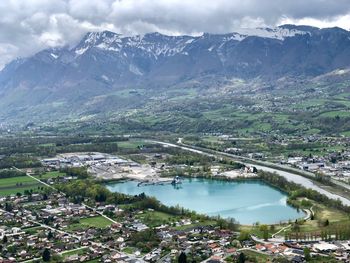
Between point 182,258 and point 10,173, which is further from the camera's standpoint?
point 10,173

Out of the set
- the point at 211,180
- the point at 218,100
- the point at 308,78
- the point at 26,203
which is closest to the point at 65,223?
the point at 26,203

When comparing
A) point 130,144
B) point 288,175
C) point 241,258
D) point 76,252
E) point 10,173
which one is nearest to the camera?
point 241,258

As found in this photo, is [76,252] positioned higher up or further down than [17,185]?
further down

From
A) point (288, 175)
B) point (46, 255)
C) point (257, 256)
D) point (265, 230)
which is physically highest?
point (288, 175)

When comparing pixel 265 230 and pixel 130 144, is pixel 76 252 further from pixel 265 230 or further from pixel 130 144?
pixel 130 144

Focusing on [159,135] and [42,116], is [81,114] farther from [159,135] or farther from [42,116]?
[159,135]

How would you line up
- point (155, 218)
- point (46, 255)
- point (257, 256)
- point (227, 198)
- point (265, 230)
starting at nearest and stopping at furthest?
point (257, 256)
point (46, 255)
point (265, 230)
point (155, 218)
point (227, 198)

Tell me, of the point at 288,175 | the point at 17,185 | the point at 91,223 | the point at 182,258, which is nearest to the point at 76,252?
the point at 182,258

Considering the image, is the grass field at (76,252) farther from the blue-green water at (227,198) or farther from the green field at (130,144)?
the green field at (130,144)
